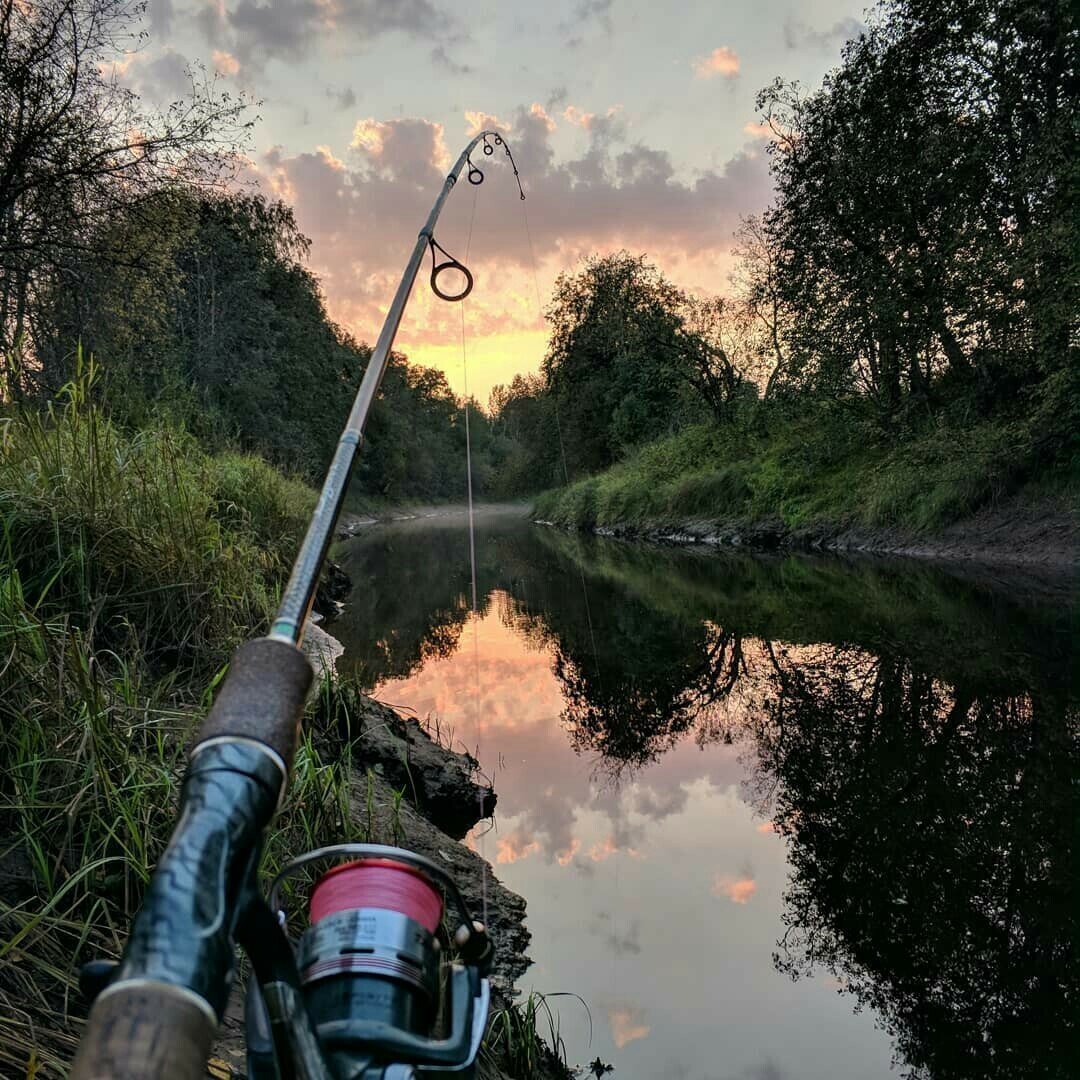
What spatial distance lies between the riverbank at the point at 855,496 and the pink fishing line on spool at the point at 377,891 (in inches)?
445

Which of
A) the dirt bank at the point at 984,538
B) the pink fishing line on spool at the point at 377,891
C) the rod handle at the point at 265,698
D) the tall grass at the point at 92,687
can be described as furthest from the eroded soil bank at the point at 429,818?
the dirt bank at the point at 984,538

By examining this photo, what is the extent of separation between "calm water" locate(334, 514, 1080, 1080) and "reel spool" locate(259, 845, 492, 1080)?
1.68 metres

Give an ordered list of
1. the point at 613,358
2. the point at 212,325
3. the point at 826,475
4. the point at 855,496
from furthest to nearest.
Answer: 1. the point at 613,358
2. the point at 212,325
3. the point at 826,475
4. the point at 855,496

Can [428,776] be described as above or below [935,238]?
below

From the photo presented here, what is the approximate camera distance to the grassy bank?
11.4 meters

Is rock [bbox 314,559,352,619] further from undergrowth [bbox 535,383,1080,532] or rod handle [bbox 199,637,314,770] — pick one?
undergrowth [bbox 535,383,1080,532]

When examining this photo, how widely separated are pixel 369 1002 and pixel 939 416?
14659 mm

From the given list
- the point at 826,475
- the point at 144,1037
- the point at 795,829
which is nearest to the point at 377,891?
the point at 144,1037

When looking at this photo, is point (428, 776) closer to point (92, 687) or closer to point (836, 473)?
point (92, 687)

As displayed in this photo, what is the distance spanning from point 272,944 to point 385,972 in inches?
13.4

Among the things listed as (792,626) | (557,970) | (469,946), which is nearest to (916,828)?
(557,970)

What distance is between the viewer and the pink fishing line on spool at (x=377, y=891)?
1.14 meters

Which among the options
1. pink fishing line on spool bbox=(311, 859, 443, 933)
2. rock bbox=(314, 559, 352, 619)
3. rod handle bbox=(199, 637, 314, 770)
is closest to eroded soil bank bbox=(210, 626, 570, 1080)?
pink fishing line on spool bbox=(311, 859, 443, 933)

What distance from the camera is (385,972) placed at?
1019mm
